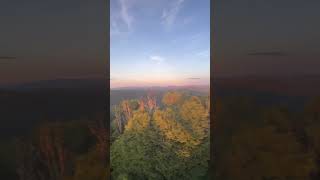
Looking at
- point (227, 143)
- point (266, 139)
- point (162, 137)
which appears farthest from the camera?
point (162, 137)

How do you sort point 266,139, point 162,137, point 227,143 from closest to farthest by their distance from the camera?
point 266,139
point 227,143
point 162,137

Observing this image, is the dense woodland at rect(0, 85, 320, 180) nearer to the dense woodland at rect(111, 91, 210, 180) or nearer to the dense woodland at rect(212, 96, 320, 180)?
the dense woodland at rect(212, 96, 320, 180)

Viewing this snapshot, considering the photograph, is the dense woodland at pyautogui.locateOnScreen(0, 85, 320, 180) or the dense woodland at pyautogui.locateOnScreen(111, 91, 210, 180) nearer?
the dense woodland at pyautogui.locateOnScreen(0, 85, 320, 180)

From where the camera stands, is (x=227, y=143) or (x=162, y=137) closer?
(x=227, y=143)

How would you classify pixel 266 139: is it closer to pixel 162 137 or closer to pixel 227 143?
pixel 227 143

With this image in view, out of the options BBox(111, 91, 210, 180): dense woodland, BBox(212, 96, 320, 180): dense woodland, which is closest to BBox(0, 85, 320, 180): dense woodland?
BBox(212, 96, 320, 180): dense woodland

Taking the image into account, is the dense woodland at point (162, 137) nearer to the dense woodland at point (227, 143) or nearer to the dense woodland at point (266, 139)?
the dense woodland at point (227, 143)

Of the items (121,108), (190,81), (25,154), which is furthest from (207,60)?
(25,154)

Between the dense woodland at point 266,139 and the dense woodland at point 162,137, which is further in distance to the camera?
the dense woodland at point 162,137

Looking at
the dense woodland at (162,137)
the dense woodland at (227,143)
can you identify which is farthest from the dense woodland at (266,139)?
the dense woodland at (162,137)

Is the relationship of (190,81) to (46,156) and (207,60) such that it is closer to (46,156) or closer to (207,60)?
(207,60)

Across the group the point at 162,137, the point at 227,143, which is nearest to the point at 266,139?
the point at 227,143
